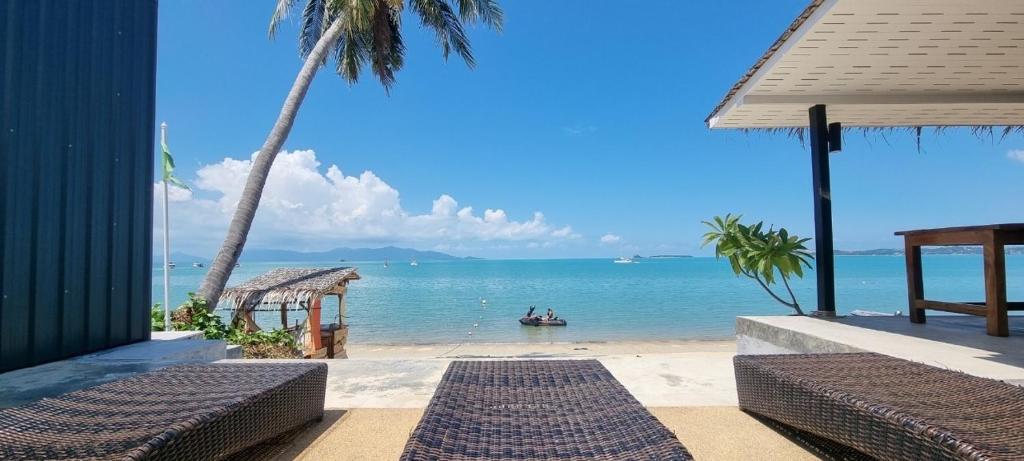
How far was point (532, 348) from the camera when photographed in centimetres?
1313

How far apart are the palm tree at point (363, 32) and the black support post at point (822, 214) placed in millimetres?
6993

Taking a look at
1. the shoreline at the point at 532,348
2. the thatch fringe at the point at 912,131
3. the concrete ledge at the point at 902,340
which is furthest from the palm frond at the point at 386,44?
the concrete ledge at the point at 902,340

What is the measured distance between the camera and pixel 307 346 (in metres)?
8.48

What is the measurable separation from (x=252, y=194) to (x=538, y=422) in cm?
679

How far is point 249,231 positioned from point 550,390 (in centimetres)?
644

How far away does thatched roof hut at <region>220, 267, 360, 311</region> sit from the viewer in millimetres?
8234

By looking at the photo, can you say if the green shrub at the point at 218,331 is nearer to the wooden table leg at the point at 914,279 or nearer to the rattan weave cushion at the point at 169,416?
the rattan weave cushion at the point at 169,416

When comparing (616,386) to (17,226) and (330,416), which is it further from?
(17,226)

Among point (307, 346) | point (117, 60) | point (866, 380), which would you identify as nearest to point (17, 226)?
point (117, 60)

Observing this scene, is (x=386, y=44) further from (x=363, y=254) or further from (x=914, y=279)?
(x=363, y=254)

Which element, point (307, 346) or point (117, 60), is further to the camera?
point (307, 346)

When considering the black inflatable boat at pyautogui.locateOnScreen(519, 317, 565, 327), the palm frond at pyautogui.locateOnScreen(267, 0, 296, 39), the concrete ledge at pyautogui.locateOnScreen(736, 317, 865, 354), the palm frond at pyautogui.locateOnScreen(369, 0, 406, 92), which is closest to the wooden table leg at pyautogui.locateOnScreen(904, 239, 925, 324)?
the concrete ledge at pyautogui.locateOnScreen(736, 317, 865, 354)

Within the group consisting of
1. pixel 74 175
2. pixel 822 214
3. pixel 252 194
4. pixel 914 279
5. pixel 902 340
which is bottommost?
pixel 902 340

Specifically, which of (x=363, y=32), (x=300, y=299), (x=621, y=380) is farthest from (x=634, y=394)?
(x=363, y=32)
